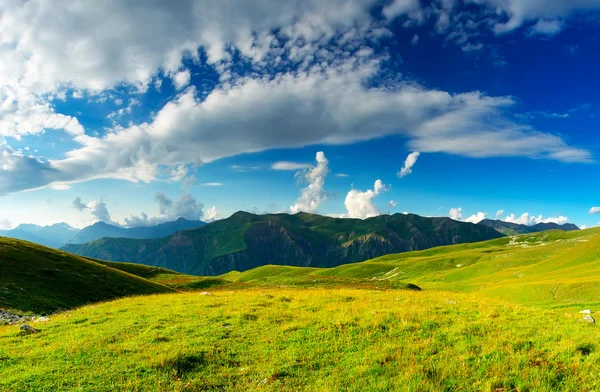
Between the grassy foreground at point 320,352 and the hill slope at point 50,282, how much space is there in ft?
55.2

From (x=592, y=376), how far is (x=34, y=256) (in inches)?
2602

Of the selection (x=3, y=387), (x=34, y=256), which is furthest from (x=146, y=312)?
(x=34, y=256)

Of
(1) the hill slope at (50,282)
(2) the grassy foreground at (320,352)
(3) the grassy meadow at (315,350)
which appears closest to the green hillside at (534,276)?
(3) the grassy meadow at (315,350)

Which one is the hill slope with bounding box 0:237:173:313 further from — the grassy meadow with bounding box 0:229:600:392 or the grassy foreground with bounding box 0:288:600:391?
the grassy foreground with bounding box 0:288:600:391

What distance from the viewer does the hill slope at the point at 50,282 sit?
108ft

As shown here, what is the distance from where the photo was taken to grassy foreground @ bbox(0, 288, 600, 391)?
1104 centimetres

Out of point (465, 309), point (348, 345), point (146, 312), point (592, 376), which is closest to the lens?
point (592, 376)

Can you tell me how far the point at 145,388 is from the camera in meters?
11.4

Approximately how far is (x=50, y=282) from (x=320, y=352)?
143 ft

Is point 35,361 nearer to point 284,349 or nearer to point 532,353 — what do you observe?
point 284,349

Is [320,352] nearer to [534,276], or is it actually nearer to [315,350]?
[315,350]

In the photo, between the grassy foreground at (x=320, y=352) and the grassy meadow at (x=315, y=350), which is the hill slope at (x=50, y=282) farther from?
the grassy foreground at (x=320, y=352)

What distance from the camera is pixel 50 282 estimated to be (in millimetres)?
41125

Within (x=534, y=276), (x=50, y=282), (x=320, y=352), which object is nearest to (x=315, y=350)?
(x=320, y=352)
